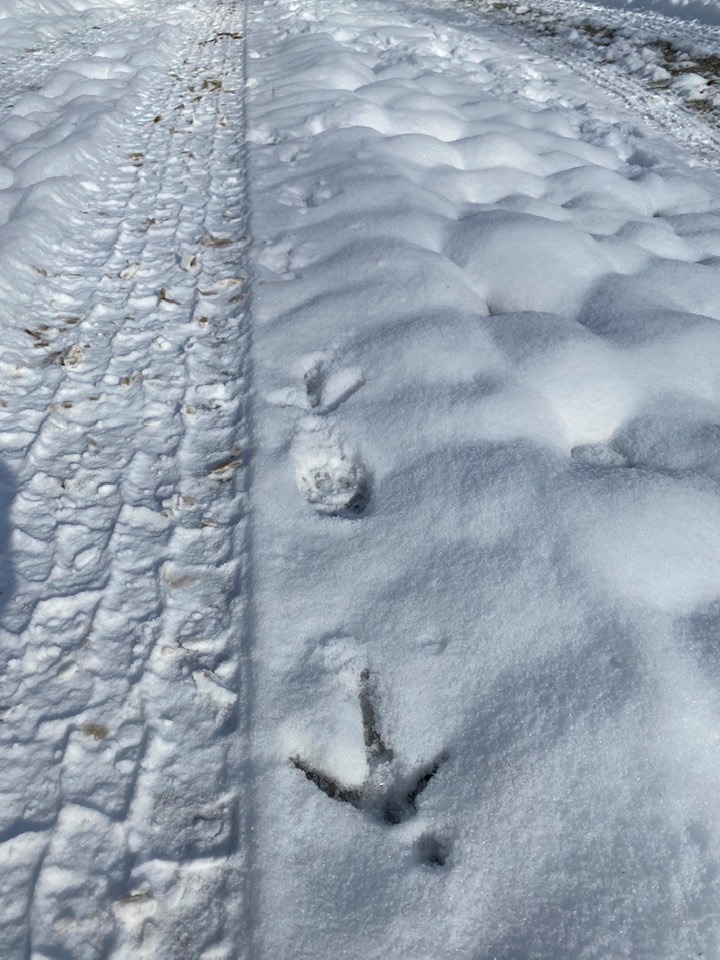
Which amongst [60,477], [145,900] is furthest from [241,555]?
[145,900]

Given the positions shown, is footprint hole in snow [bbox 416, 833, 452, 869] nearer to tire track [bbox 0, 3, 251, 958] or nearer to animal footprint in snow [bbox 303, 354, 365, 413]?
tire track [bbox 0, 3, 251, 958]

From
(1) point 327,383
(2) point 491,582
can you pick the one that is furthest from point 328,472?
(2) point 491,582

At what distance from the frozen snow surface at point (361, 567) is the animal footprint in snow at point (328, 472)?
11 mm

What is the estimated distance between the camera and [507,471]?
1765mm

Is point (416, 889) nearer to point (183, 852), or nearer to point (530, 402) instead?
point (183, 852)

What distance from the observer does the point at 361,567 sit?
1660 millimetres

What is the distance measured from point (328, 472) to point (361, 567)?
1.28 feet

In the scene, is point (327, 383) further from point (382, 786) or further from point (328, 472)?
point (382, 786)

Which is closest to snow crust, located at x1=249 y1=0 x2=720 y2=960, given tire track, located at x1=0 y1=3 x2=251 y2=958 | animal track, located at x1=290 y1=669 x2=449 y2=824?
animal track, located at x1=290 y1=669 x2=449 y2=824

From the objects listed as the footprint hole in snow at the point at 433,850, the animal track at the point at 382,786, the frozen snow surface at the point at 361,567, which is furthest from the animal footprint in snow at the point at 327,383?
the footprint hole in snow at the point at 433,850

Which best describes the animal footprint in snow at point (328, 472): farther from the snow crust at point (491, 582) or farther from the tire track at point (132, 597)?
the tire track at point (132, 597)

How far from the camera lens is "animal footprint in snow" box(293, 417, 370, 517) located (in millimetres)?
1866

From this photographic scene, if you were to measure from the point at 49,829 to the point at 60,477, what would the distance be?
983 millimetres

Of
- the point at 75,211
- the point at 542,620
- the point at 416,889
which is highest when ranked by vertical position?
the point at 75,211
